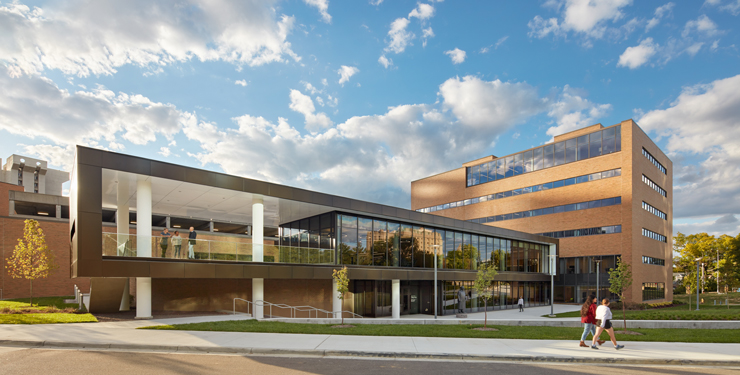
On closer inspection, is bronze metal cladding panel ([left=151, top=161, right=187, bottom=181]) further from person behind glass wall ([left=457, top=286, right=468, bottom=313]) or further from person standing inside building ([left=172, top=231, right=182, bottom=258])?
person behind glass wall ([left=457, top=286, right=468, bottom=313])

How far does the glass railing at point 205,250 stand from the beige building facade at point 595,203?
3379 cm

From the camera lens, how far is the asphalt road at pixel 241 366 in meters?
8.86

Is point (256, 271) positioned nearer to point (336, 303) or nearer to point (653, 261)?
point (336, 303)

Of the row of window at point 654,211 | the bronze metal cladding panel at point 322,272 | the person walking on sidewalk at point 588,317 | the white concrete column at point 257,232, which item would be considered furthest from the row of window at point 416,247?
the row of window at point 654,211

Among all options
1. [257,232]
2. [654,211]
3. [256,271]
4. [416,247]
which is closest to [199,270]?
[256,271]

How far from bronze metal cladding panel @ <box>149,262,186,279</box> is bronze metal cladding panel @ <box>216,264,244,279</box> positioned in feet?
5.34

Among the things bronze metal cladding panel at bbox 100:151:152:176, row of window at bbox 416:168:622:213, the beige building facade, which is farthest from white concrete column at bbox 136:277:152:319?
row of window at bbox 416:168:622:213

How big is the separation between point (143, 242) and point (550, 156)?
4518 cm

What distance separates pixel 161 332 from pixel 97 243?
535cm

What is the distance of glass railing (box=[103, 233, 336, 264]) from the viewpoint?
16750mm

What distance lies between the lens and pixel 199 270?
60.7ft

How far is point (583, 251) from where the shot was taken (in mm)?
44250

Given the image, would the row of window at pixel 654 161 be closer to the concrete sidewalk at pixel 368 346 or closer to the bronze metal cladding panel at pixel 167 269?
the concrete sidewalk at pixel 368 346

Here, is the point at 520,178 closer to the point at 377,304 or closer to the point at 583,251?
the point at 583,251
